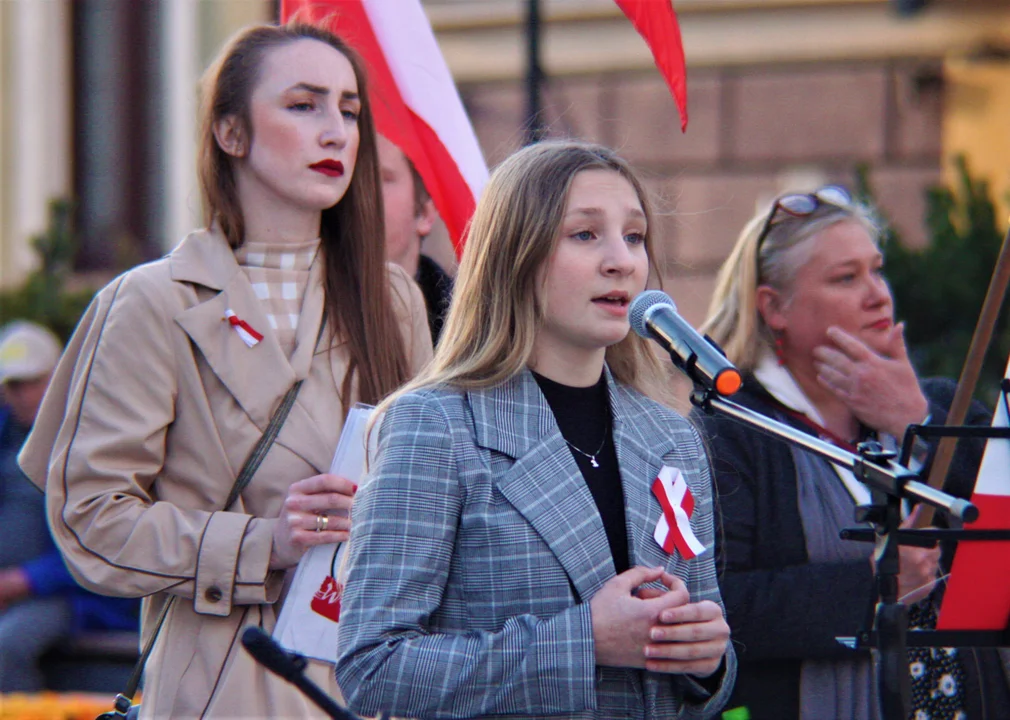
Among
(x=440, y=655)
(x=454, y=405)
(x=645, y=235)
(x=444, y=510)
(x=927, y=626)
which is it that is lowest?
(x=927, y=626)

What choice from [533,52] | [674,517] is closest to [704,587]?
[674,517]

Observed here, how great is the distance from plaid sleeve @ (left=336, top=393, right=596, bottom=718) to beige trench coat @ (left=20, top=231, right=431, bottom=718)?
0.49 metres

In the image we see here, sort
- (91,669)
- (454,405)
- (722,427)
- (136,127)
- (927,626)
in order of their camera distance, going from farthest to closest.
Answer: (136,127) < (91,669) < (722,427) < (927,626) < (454,405)

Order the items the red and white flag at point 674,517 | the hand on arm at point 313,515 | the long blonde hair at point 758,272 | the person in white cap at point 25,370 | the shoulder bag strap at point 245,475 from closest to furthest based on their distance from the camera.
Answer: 1. the red and white flag at point 674,517
2. the hand on arm at point 313,515
3. the shoulder bag strap at point 245,475
4. the long blonde hair at point 758,272
5. the person in white cap at point 25,370

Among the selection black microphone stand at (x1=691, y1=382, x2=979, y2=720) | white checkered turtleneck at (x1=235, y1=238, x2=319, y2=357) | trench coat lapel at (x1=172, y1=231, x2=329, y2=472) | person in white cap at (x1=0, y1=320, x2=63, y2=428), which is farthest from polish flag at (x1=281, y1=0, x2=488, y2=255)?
person in white cap at (x1=0, y1=320, x2=63, y2=428)

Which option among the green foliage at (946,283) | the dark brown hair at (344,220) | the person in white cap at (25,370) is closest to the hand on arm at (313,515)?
the dark brown hair at (344,220)

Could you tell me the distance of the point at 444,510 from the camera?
2.30m

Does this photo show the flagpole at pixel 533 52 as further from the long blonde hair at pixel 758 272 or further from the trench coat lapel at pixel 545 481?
the trench coat lapel at pixel 545 481

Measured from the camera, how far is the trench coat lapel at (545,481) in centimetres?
233

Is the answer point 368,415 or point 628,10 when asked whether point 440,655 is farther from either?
point 628,10

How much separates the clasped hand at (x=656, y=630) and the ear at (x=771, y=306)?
5.07 feet

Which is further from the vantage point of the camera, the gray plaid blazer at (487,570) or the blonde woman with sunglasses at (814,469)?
the blonde woman with sunglasses at (814,469)

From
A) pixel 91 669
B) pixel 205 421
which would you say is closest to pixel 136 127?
pixel 91 669

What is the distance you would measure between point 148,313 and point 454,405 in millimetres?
754
